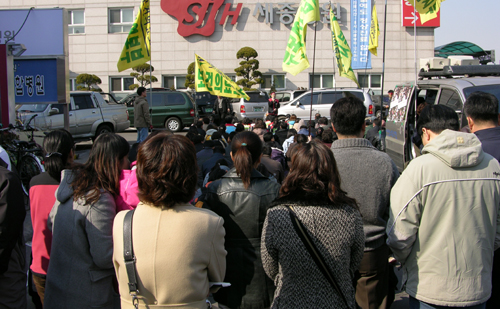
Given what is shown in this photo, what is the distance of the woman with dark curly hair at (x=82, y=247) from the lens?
2459 mm

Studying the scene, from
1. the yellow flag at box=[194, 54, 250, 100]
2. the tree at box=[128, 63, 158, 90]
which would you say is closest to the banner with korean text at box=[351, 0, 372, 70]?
the tree at box=[128, 63, 158, 90]

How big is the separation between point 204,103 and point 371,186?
18984 millimetres

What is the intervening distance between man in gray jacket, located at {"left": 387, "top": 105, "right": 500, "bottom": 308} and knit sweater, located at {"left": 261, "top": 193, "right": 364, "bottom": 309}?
0.44 metres

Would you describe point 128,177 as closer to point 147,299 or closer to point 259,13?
point 147,299

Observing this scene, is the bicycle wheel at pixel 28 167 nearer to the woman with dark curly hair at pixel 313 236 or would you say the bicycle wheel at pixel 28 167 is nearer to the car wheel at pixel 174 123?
the woman with dark curly hair at pixel 313 236

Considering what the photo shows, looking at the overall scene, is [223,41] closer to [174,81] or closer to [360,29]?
[174,81]

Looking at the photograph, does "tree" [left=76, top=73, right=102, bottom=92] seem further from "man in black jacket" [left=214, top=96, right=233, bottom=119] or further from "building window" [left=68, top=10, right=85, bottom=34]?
"man in black jacket" [left=214, top=96, right=233, bottom=119]

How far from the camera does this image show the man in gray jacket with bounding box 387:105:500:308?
2.37 meters

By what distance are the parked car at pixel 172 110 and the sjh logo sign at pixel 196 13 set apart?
39.6 feet

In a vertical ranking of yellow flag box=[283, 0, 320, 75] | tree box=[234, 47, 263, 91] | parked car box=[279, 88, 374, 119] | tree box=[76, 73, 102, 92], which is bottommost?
parked car box=[279, 88, 374, 119]

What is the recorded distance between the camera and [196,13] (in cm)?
2880

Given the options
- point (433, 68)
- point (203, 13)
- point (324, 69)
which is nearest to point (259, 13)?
point (203, 13)

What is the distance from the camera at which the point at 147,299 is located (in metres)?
2.04

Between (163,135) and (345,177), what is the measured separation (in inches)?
52.0
